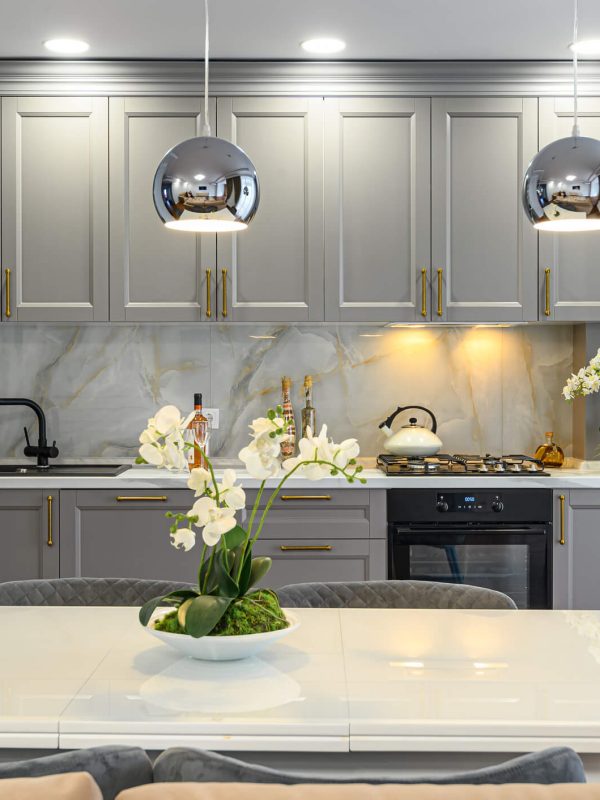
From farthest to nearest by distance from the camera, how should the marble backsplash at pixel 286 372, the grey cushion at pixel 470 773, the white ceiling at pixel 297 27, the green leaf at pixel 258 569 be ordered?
the marble backsplash at pixel 286 372 → the white ceiling at pixel 297 27 → the green leaf at pixel 258 569 → the grey cushion at pixel 470 773

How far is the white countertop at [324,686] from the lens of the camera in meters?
1.30

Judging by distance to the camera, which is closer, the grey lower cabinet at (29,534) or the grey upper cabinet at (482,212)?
the grey lower cabinet at (29,534)

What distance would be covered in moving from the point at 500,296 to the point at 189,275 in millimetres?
1259

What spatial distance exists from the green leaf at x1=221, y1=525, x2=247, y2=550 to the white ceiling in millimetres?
2115

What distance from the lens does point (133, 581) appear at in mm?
2129

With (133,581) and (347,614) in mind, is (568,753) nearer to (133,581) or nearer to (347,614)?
(347,614)

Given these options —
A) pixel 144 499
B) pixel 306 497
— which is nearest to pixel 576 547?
pixel 306 497

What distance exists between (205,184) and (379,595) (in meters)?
0.99

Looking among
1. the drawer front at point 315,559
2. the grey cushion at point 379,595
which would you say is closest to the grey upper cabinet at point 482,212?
the drawer front at point 315,559

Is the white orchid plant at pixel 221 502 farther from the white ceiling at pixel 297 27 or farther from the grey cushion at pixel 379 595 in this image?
the white ceiling at pixel 297 27

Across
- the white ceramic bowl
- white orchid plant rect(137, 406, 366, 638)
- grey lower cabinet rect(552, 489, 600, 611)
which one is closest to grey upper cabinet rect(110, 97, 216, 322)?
grey lower cabinet rect(552, 489, 600, 611)

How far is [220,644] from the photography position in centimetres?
155

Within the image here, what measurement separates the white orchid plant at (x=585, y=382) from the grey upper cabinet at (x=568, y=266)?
198 mm

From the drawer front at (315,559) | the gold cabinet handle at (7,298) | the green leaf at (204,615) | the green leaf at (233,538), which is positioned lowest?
the drawer front at (315,559)
